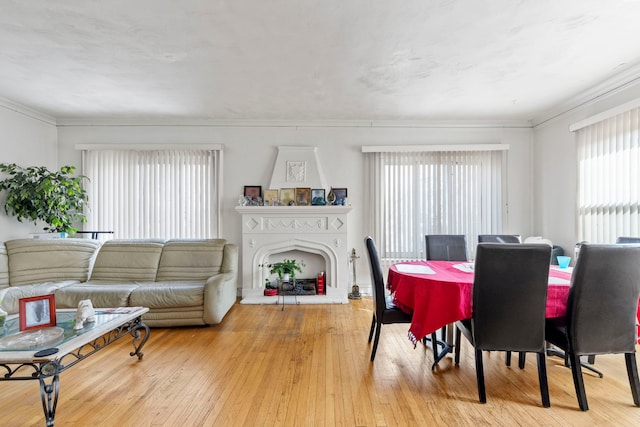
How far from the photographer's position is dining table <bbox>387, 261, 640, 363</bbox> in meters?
2.01

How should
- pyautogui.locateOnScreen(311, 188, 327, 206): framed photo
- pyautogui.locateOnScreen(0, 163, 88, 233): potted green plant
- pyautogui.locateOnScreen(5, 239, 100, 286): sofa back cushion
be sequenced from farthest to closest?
1. pyautogui.locateOnScreen(311, 188, 327, 206): framed photo
2. pyautogui.locateOnScreen(0, 163, 88, 233): potted green plant
3. pyautogui.locateOnScreen(5, 239, 100, 286): sofa back cushion

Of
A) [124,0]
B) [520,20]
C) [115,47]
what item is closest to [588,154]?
[520,20]

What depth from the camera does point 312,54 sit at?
280 cm

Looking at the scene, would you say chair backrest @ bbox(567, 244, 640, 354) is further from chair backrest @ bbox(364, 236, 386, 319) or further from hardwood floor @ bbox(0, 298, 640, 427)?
chair backrest @ bbox(364, 236, 386, 319)

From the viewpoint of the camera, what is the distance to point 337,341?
9.86 ft

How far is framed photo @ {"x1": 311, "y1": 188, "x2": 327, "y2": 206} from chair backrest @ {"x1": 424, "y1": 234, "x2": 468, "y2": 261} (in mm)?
1700

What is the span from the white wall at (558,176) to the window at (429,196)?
0.52 m

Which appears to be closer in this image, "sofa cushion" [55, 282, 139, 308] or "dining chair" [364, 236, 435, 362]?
"dining chair" [364, 236, 435, 362]

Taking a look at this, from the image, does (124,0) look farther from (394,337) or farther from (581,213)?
(581,213)

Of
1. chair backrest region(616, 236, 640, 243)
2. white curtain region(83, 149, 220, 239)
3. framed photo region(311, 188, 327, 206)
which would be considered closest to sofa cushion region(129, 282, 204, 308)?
white curtain region(83, 149, 220, 239)

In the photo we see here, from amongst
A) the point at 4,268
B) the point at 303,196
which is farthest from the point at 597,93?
the point at 4,268

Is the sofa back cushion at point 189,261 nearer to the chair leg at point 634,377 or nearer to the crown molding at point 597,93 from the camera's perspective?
the chair leg at point 634,377

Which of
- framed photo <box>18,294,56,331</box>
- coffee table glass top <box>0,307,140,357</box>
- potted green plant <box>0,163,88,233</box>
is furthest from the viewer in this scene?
potted green plant <box>0,163,88,233</box>

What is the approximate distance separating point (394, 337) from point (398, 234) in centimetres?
196
